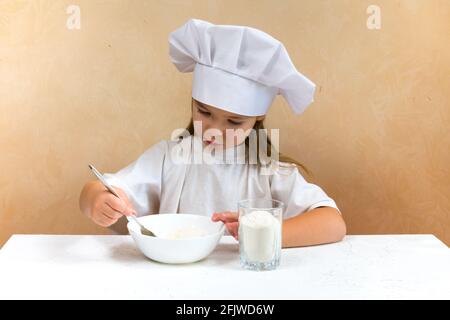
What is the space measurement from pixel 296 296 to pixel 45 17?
100cm

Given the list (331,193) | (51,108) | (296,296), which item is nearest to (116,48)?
(51,108)

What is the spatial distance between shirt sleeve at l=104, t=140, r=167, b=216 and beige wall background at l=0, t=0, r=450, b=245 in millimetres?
163

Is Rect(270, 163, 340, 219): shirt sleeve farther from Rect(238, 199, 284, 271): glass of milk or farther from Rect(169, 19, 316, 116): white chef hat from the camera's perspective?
Rect(238, 199, 284, 271): glass of milk

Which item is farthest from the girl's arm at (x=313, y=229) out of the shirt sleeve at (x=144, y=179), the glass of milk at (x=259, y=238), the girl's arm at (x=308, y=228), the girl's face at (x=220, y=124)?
the shirt sleeve at (x=144, y=179)

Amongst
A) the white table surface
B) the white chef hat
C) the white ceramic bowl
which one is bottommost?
the white table surface

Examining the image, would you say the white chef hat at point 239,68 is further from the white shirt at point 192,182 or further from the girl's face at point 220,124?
the white shirt at point 192,182

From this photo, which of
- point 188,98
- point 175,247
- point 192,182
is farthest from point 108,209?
point 188,98

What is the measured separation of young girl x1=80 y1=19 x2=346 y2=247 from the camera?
1.11 metres

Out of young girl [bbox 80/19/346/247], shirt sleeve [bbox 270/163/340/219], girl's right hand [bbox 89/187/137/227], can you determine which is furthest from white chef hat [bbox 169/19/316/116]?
girl's right hand [bbox 89/187/137/227]

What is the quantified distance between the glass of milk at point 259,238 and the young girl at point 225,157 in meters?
0.09

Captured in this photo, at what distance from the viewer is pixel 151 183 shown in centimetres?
134

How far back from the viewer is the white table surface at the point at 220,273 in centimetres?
82

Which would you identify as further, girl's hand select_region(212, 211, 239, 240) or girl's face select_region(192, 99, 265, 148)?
girl's face select_region(192, 99, 265, 148)

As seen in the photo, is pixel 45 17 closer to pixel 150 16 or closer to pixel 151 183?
pixel 150 16
